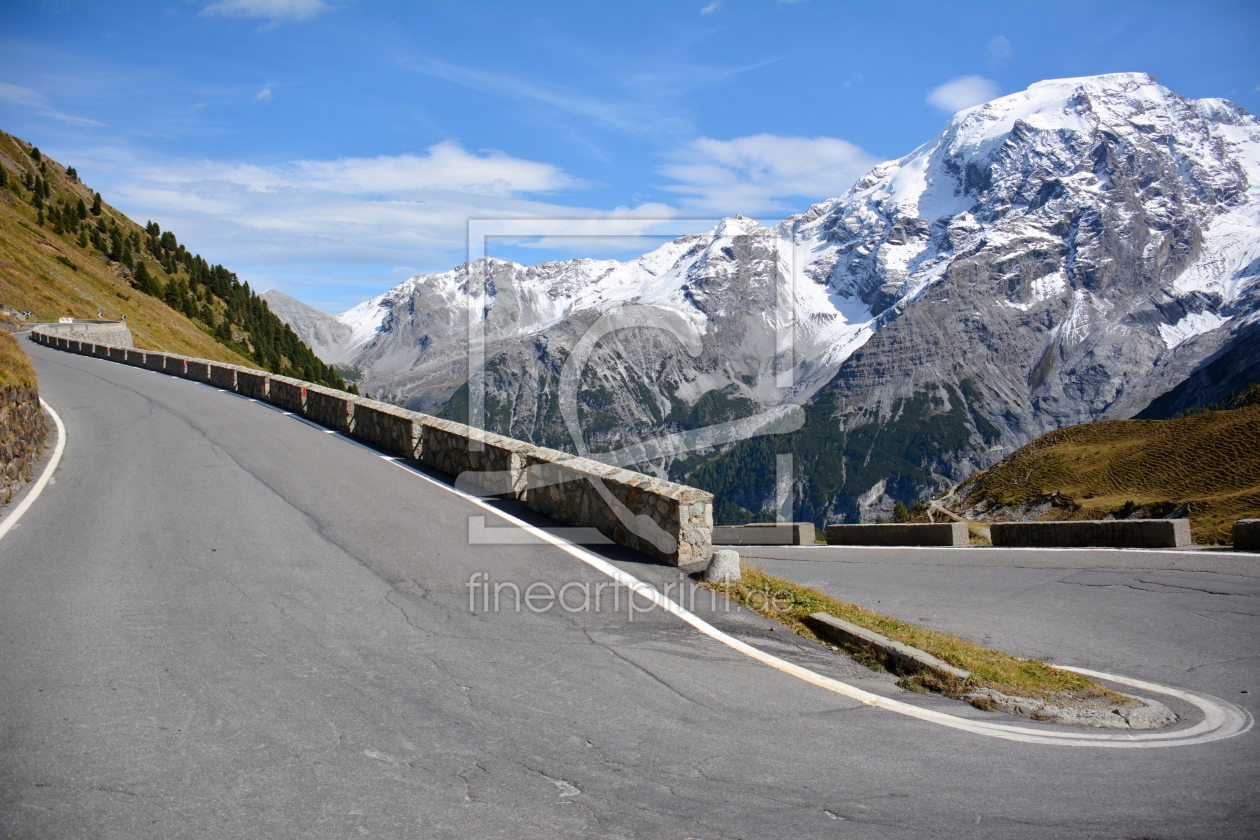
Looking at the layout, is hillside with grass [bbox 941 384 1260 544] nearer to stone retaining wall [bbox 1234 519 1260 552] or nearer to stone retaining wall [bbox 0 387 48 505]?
stone retaining wall [bbox 1234 519 1260 552]

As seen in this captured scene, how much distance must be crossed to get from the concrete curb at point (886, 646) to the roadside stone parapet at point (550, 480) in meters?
2.09

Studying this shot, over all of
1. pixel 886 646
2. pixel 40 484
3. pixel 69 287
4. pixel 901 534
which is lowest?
pixel 901 534

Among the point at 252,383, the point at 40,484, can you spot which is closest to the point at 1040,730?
the point at 40,484

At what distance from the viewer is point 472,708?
208 inches

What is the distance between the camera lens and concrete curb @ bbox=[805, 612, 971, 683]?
6625 millimetres

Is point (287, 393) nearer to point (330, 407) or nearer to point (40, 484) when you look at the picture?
point (330, 407)

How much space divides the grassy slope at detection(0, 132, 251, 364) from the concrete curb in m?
64.1

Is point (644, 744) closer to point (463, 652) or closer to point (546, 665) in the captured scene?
point (546, 665)

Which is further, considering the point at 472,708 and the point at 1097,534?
the point at 1097,534

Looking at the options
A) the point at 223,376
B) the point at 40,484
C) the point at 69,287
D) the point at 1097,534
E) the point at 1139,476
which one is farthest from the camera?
the point at 69,287

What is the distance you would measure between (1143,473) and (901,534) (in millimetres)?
10867

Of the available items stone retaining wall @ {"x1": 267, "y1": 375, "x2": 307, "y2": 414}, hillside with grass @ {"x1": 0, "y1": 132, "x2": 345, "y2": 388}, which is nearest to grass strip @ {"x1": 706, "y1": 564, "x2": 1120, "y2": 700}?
stone retaining wall @ {"x1": 267, "y1": 375, "x2": 307, "y2": 414}

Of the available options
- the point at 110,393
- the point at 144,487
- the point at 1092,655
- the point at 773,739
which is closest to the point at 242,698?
the point at 773,739

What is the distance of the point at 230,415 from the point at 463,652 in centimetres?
1846
